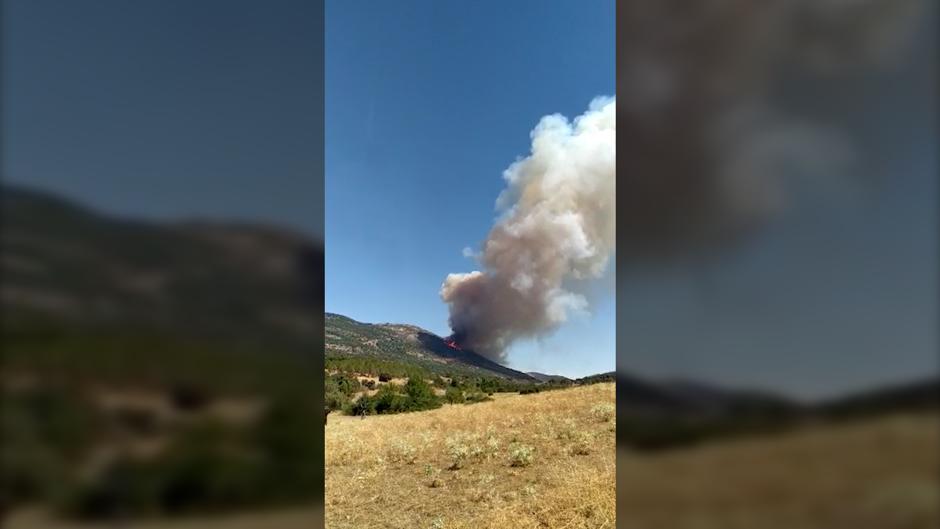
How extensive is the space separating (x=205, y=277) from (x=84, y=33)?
1.52 ft

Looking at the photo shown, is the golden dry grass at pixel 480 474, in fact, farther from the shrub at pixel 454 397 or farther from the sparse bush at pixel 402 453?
the shrub at pixel 454 397

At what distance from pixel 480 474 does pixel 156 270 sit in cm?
639

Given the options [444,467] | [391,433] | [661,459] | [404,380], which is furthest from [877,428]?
[404,380]

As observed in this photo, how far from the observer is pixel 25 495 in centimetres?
76

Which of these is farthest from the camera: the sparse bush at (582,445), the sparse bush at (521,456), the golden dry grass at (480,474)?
the sparse bush at (582,445)

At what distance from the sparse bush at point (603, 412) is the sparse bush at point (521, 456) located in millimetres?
2697

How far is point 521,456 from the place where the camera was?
7117mm

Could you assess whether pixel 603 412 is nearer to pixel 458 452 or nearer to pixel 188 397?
pixel 458 452

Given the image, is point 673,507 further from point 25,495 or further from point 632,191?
point 25,495

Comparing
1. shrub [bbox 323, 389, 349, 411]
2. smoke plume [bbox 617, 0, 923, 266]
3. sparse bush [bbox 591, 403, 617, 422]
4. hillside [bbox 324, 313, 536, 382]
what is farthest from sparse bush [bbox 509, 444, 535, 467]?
hillside [bbox 324, 313, 536, 382]

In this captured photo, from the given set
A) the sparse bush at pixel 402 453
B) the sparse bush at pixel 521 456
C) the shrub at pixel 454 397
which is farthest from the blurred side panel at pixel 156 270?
the shrub at pixel 454 397

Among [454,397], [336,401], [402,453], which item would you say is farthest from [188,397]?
[454,397]

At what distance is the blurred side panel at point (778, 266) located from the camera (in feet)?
2.19

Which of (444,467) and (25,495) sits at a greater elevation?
(25,495)
